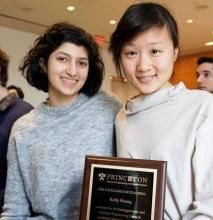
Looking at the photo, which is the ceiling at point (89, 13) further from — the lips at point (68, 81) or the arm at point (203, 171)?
the arm at point (203, 171)

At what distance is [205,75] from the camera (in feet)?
10.2

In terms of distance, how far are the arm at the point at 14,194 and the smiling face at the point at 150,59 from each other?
24.0 inches

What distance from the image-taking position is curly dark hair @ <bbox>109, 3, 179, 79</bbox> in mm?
1164

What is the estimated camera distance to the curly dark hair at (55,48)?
1471mm

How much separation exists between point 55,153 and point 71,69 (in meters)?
0.32

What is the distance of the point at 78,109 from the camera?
1481 millimetres

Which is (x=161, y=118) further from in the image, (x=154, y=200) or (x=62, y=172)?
(x=62, y=172)

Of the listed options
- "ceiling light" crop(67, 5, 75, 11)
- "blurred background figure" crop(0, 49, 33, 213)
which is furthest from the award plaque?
"ceiling light" crop(67, 5, 75, 11)

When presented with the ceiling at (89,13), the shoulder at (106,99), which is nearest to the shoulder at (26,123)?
the shoulder at (106,99)

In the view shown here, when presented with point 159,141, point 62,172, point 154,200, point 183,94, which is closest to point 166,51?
point 183,94

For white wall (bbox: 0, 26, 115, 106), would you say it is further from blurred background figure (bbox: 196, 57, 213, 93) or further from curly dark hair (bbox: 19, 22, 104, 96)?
curly dark hair (bbox: 19, 22, 104, 96)

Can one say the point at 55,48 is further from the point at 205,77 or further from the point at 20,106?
the point at 205,77

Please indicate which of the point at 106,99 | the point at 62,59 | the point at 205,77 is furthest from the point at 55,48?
the point at 205,77

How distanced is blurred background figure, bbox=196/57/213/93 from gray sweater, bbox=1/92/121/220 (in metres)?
1.68
